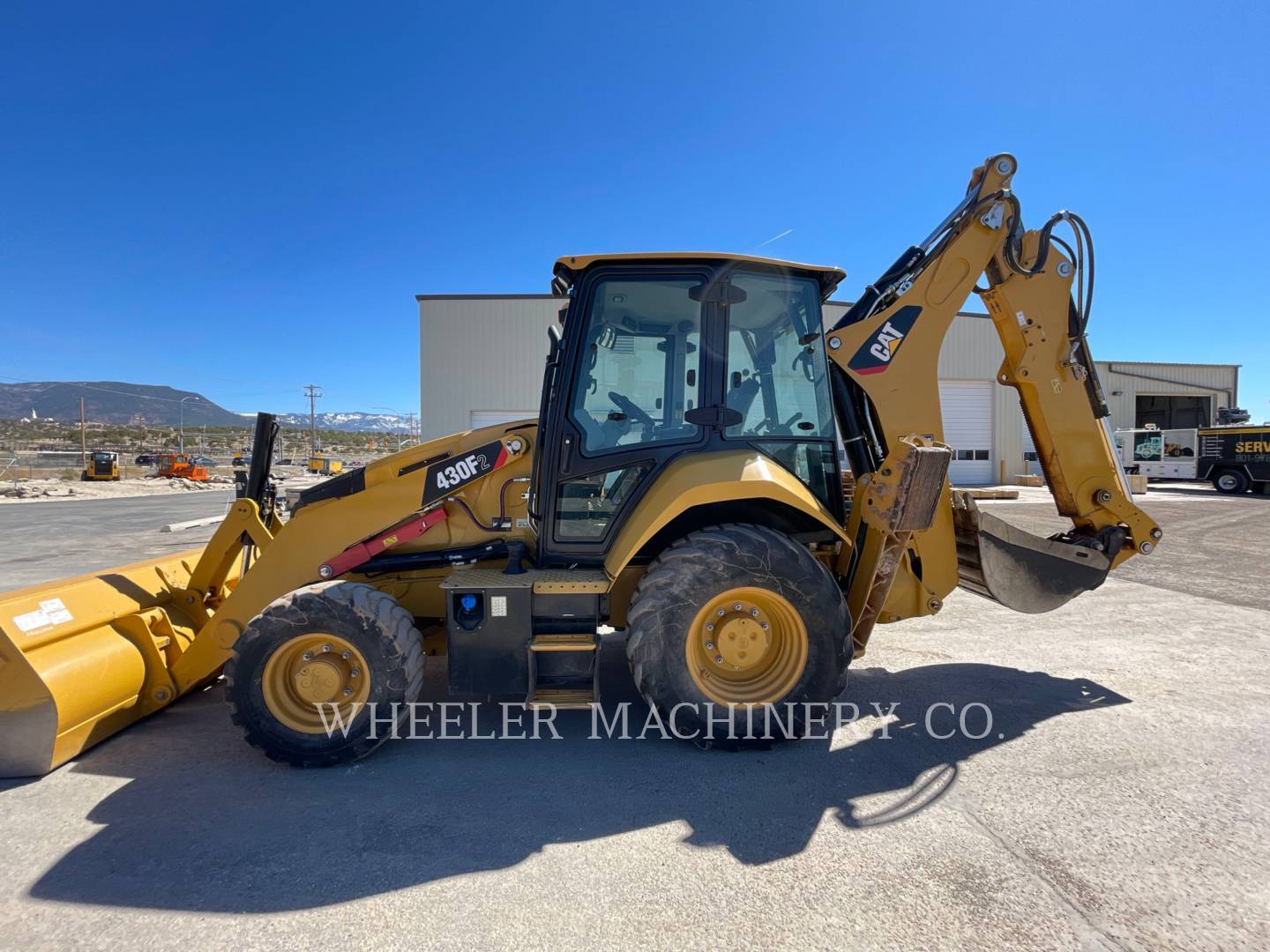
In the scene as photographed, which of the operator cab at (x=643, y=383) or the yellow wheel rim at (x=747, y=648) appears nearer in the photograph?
the yellow wheel rim at (x=747, y=648)

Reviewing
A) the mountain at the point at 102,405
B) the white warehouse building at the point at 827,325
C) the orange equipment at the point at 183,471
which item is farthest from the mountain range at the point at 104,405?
the white warehouse building at the point at 827,325

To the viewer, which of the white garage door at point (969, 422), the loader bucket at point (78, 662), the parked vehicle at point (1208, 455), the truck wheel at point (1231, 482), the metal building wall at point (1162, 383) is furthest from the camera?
the metal building wall at point (1162, 383)

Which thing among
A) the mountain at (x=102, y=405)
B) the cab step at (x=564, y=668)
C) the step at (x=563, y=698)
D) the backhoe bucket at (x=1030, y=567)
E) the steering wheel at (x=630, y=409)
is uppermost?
the mountain at (x=102, y=405)

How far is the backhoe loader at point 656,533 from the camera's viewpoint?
3219mm

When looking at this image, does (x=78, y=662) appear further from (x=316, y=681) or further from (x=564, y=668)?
(x=564, y=668)

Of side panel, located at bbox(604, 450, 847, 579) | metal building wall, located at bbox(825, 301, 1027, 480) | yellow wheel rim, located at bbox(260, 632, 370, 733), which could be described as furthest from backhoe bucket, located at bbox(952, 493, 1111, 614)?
metal building wall, located at bbox(825, 301, 1027, 480)

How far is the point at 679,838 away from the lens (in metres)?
2.61

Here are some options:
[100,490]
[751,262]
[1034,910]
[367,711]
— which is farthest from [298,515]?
[100,490]

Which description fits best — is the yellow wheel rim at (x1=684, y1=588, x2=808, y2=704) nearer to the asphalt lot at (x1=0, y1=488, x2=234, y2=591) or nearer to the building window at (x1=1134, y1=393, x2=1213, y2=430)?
the asphalt lot at (x1=0, y1=488, x2=234, y2=591)

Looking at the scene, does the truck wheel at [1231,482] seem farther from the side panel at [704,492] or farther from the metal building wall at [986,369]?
the side panel at [704,492]

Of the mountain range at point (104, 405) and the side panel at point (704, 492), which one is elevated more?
the mountain range at point (104, 405)

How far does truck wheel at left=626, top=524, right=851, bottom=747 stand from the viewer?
10.6 feet

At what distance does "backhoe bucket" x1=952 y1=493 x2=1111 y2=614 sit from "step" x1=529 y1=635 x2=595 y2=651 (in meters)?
2.55

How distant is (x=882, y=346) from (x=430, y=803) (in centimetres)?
341
